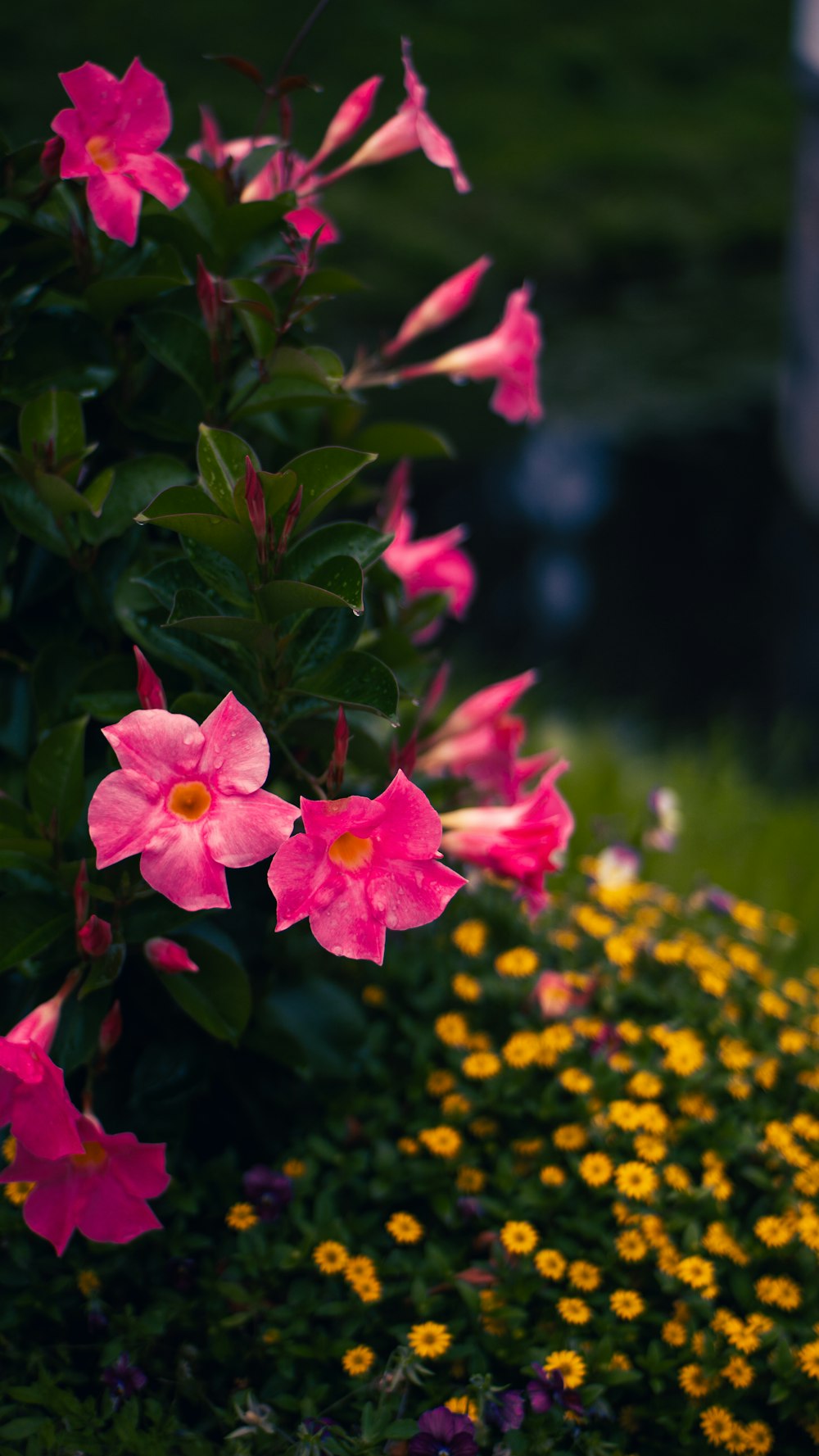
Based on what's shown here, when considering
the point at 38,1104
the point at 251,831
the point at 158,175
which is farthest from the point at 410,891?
the point at 158,175

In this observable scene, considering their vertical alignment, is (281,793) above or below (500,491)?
above

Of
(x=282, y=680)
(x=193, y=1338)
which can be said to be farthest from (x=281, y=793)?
(x=193, y=1338)

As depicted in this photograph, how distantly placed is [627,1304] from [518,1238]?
5.1 inches

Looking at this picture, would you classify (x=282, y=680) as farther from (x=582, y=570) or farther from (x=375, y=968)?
(x=582, y=570)

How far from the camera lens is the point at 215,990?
1.20m

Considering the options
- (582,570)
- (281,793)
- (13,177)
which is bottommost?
(582,570)

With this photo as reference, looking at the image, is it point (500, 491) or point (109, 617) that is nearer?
point (109, 617)

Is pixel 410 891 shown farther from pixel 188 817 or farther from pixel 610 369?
pixel 610 369

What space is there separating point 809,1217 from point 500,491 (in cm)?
413

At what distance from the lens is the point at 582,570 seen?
16.7 feet

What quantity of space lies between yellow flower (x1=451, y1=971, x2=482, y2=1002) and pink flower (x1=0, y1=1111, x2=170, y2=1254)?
53 cm

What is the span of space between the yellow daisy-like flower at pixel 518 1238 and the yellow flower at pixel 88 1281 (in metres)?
0.45

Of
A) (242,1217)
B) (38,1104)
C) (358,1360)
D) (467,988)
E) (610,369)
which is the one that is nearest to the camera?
(38,1104)

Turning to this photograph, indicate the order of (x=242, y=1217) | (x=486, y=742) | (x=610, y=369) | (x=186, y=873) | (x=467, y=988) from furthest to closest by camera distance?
(x=610, y=369) < (x=467, y=988) < (x=486, y=742) < (x=242, y=1217) < (x=186, y=873)
